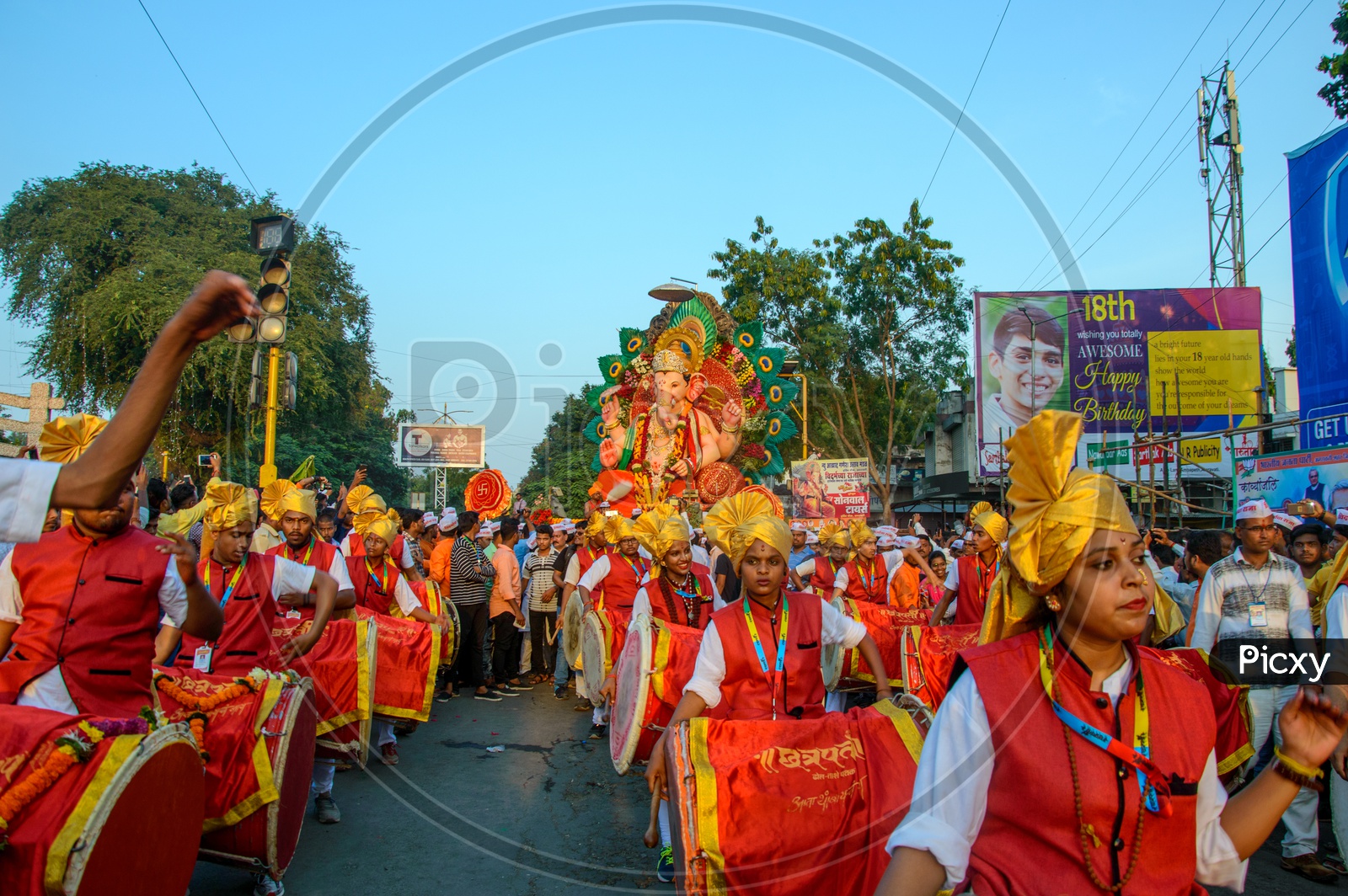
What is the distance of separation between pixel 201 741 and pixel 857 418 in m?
27.2

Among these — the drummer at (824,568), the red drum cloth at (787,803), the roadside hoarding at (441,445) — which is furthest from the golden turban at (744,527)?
the roadside hoarding at (441,445)

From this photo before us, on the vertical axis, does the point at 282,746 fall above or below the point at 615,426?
below

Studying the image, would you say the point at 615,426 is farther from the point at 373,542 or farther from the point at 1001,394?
the point at 373,542

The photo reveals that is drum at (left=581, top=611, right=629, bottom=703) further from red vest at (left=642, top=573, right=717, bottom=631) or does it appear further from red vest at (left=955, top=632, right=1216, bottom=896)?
red vest at (left=955, top=632, right=1216, bottom=896)

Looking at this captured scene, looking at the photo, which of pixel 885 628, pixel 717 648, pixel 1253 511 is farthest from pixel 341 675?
pixel 1253 511

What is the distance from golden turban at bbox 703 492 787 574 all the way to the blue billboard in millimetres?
12972

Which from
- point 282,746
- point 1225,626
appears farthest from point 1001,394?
point 282,746

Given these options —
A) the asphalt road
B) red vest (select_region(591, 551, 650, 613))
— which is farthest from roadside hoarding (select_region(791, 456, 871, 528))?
the asphalt road

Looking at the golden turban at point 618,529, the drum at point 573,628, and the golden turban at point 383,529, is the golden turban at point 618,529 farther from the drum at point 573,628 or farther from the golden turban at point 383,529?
the golden turban at point 383,529

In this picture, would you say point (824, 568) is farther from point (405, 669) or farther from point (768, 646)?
point (768, 646)

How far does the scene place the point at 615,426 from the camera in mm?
22656

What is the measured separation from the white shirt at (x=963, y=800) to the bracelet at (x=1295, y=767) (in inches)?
6.2

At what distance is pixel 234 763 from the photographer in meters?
4.44

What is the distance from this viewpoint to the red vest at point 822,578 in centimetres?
1041
